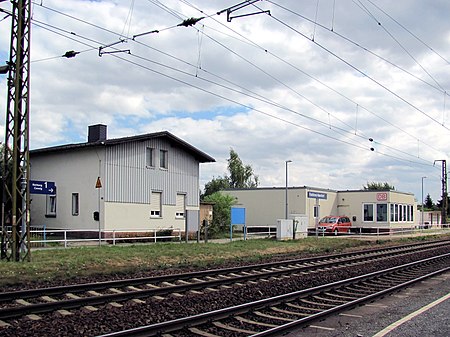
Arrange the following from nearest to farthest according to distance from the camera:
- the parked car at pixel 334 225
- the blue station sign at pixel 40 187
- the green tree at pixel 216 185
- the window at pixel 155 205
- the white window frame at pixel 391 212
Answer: the blue station sign at pixel 40 187 → the window at pixel 155 205 → the parked car at pixel 334 225 → the white window frame at pixel 391 212 → the green tree at pixel 216 185

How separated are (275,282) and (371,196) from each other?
36.3m

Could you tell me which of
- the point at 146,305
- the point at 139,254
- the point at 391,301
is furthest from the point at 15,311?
the point at 139,254

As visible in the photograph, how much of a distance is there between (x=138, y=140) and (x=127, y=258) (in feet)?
41.8

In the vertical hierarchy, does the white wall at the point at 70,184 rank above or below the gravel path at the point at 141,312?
above

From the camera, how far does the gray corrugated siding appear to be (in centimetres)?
2941

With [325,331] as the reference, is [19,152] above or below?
above

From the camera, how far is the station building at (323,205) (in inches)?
1821

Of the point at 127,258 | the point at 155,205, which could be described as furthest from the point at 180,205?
the point at 127,258

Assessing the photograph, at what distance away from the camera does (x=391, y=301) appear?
1206 cm

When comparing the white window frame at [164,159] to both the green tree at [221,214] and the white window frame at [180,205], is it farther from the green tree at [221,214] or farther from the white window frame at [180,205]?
the green tree at [221,214]

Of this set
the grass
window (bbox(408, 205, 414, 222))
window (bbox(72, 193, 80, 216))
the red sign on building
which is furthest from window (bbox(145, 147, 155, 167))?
window (bbox(408, 205, 414, 222))

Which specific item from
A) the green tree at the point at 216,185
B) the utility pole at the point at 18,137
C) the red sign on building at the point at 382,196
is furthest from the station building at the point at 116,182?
the green tree at the point at 216,185

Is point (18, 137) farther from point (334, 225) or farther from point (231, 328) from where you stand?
point (334, 225)

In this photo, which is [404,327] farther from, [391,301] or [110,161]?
[110,161]
